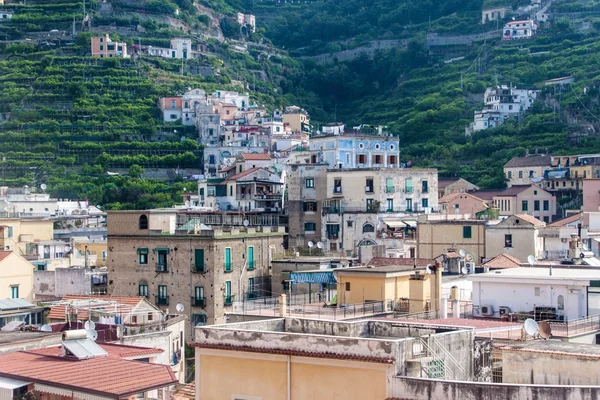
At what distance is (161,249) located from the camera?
3941 cm

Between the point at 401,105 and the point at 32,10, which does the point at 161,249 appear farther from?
the point at 32,10

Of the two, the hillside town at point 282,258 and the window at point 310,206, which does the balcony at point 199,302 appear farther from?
the window at point 310,206

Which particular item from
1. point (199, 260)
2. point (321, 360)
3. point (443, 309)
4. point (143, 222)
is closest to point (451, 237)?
point (199, 260)

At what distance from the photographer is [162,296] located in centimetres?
3931

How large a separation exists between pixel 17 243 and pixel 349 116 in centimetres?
8933

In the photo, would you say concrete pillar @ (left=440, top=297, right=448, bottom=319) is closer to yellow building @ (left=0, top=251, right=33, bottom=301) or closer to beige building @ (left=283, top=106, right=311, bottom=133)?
yellow building @ (left=0, top=251, right=33, bottom=301)

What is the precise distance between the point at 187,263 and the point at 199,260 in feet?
1.78

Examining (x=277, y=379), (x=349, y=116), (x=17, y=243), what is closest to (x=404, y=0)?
(x=349, y=116)

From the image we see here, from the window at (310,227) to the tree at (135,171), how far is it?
4591cm

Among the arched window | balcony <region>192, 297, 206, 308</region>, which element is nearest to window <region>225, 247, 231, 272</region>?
balcony <region>192, 297, 206, 308</region>

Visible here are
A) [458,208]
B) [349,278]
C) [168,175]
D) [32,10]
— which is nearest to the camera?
[349,278]

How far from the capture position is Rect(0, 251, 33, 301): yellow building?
39219mm

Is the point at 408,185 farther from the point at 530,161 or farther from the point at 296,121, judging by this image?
the point at 296,121

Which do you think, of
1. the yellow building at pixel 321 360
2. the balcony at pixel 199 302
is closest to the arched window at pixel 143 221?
the balcony at pixel 199 302
